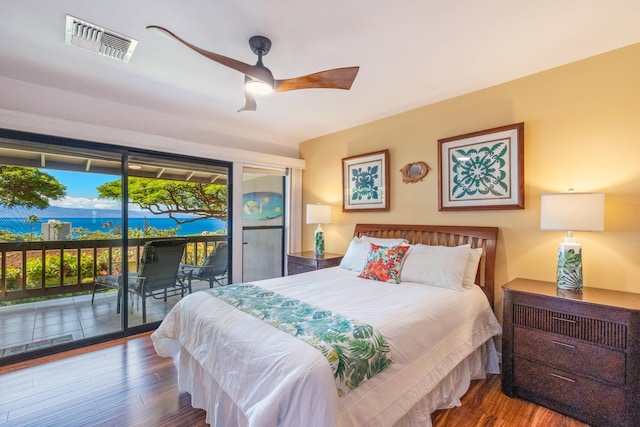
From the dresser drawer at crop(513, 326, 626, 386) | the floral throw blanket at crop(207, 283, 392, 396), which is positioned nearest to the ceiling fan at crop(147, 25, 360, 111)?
the floral throw blanket at crop(207, 283, 392, 396)

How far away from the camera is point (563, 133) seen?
7.62 ft

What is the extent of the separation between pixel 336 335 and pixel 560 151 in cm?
237

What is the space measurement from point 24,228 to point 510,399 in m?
4.38

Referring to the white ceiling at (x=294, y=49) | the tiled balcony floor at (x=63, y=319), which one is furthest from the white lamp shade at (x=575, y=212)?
the tiled balcony floor at (x=63, y=319)

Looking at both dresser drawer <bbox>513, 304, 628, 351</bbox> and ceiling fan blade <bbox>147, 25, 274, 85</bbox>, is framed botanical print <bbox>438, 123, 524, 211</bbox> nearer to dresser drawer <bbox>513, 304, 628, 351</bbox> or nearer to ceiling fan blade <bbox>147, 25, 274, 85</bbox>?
dresser drawer <bbox>513, 304, 628, 351</bbox>

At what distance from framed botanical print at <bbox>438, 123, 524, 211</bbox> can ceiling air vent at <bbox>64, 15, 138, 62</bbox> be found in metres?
2.85

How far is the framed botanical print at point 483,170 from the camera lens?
2.53m

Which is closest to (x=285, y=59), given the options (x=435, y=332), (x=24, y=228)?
(x=435, y=332)

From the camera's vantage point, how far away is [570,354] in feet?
6.16

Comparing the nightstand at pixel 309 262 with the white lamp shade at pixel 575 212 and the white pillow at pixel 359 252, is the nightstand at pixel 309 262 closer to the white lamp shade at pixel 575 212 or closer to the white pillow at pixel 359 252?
the white pillow at pixel 359 252

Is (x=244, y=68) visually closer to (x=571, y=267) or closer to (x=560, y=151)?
(x=560, y=151)

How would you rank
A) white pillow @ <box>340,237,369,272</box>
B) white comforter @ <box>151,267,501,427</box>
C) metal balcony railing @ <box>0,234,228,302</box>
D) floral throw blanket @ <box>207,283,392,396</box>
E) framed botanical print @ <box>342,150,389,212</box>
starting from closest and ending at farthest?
1. white comforter @ <box>151,267,501,427</box>
2. floral throw blanket @ <box>207,283,392,396</box>
3. metal balcony railing @ <box>0,234,228,302</box>
4. white pillow @ <box>340,237,369,272</box>
5. framed botanical print @ <box>342,150,389,212</box>

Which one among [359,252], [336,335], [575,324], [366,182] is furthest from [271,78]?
[575,324]

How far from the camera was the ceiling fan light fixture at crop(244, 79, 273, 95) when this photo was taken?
76.6 inches
